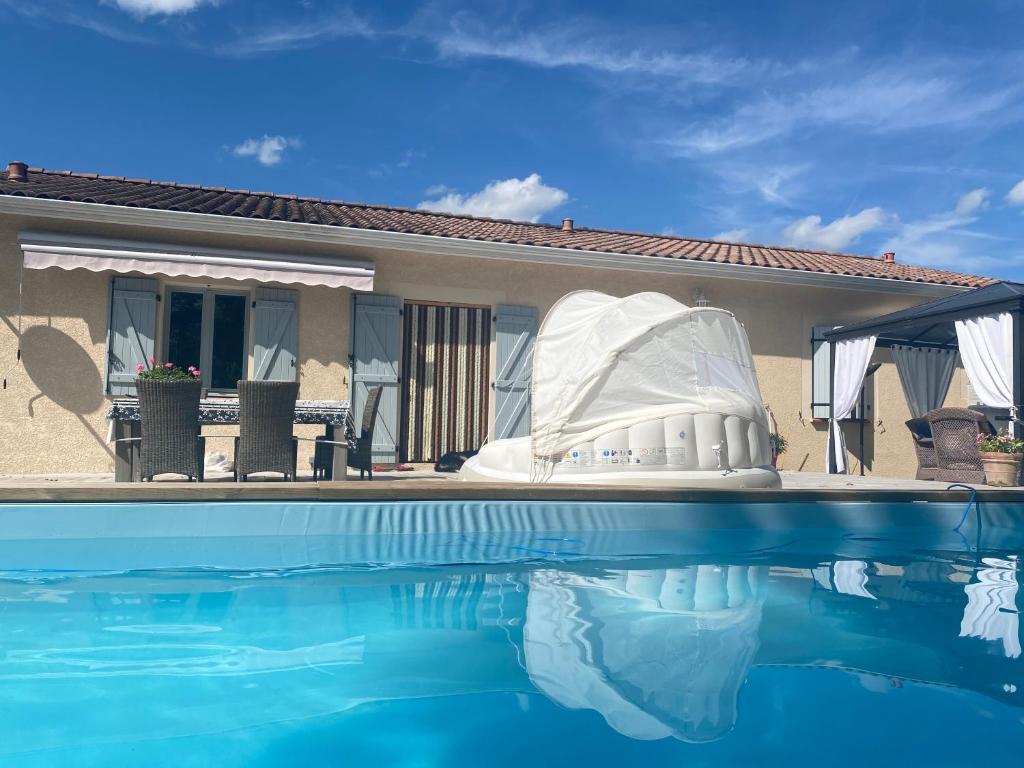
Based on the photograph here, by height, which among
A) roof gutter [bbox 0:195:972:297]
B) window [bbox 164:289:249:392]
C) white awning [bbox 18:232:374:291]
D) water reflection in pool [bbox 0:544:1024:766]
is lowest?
water reflection in pool [bbox 0:544:1024:766]

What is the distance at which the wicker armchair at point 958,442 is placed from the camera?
8336mm

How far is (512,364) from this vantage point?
9867mm

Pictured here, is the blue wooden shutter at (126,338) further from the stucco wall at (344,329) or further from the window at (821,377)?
the window at (821,377)

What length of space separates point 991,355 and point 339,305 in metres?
7.73

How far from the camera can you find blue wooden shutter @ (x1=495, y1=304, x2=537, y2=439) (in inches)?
387

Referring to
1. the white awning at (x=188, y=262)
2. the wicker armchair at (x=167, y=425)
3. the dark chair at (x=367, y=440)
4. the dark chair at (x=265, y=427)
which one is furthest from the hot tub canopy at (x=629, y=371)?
the white awning at (x=188, y=262)

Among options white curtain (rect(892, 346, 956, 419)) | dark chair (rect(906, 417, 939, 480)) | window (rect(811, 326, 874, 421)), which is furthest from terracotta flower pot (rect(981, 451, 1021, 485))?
white curtain (rect(892, 346, 956, 419))

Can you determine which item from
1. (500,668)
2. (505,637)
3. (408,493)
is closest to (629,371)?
(408,493)

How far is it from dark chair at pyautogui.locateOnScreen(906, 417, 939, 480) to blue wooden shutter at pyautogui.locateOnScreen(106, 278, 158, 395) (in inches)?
381

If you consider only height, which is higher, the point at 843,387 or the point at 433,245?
the point at 433,245

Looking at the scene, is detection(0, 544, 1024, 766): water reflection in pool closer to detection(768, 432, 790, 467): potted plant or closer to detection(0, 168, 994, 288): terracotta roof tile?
detection(0, 168, 994, 288): terracotta roof tile

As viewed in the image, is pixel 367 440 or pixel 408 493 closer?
pixel 408 493

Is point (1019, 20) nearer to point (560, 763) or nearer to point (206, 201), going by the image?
point (206, 201)

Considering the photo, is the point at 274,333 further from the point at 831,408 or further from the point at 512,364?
the point at 831,408
